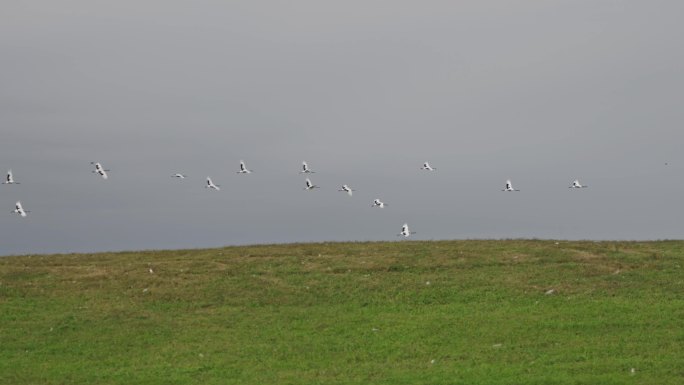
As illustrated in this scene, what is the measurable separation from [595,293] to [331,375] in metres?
12.3

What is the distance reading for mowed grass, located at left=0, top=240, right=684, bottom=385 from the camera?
21.6 m

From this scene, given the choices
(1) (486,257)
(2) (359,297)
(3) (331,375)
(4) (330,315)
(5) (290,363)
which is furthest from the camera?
(1) (486,257)

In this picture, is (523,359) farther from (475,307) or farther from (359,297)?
(359,297)

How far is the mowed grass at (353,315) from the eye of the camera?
70.9ft

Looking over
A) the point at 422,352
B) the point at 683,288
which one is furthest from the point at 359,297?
the point at 683,288

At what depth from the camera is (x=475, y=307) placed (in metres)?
28.1

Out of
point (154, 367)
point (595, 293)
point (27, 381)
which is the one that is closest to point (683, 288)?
point (595, 293)

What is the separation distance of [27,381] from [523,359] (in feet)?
42.5

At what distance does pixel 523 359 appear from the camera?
71.6 ft

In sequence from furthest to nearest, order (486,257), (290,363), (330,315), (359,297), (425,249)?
(425,249) < (486,257) < (359,297) < (330,315) < (290,363)

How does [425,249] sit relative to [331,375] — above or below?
above

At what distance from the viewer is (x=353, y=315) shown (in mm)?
27547

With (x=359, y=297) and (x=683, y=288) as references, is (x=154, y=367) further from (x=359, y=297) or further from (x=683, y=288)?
(x=683, y=288)

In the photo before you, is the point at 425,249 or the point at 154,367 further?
the point at 425,249
